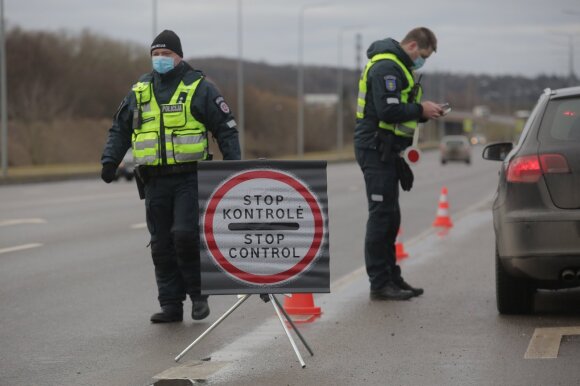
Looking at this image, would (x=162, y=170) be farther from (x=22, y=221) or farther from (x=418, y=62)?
(x=22, y=221)

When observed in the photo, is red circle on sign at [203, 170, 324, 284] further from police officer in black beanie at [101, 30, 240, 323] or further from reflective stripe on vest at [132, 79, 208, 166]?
reflective stripe on vest at [132, 79, 208, 166]

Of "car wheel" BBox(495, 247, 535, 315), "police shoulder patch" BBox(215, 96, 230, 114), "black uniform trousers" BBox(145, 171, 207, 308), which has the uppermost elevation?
"police shoulder patch" BBox(215, 96, 230, 114)

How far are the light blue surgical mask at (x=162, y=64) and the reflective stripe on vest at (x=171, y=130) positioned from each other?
15 cm

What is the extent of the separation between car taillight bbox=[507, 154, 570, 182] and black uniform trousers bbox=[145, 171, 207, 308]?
7.10ft

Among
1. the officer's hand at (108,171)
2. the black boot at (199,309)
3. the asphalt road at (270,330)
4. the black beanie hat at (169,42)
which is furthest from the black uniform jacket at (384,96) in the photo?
the officer's hand at (108,171)

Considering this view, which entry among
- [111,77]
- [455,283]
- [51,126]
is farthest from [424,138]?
[455,283]

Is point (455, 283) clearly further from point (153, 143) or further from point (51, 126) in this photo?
point (51, 126)

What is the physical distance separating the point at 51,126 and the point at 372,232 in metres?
64.6

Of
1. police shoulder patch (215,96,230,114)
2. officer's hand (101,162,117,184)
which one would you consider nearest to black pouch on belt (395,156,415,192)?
police shoulder patch (215,96,230,114)

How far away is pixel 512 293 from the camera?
8.66 m

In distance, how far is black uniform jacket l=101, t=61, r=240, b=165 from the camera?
8.38 m

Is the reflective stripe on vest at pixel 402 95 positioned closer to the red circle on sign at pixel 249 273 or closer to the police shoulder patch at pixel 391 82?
the police shoulder patch at pixel 391 82

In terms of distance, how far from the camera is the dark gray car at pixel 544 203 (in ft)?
26.4

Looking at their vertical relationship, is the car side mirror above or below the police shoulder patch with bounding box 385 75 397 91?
below
